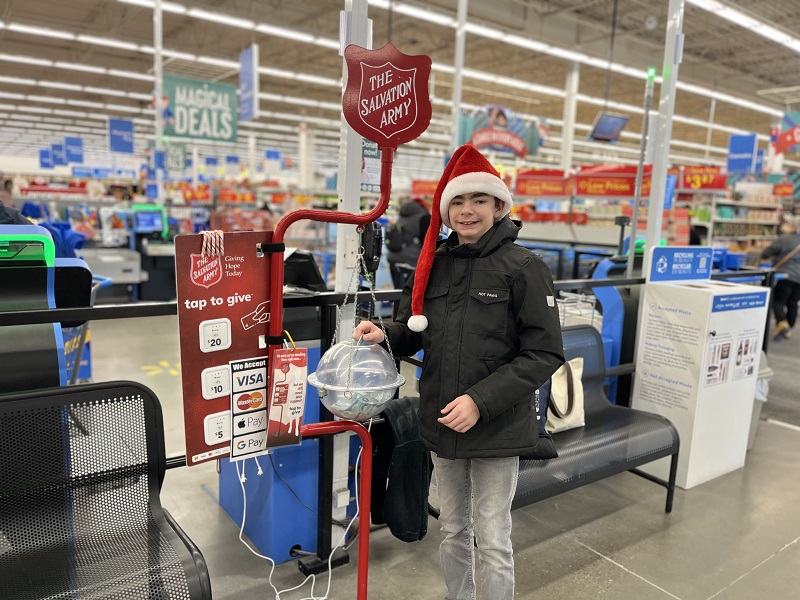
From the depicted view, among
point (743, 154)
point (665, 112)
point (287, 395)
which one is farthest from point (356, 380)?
point (743, 154)

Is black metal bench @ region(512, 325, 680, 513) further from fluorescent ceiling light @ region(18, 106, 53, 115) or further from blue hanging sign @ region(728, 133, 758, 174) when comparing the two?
fluorescent ceiling light @ region(18, 106, 53, 115)

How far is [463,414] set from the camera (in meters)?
1.57

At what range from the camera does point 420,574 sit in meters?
2.46

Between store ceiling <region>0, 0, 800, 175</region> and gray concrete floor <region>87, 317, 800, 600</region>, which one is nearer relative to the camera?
gray concrete floor <region>87, 317, 800, 600</region>

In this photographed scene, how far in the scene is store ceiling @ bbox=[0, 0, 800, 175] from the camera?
484 inches

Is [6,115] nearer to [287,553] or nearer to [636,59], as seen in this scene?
[636,59]

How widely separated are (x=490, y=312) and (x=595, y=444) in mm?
1427

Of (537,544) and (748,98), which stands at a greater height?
(748,98)

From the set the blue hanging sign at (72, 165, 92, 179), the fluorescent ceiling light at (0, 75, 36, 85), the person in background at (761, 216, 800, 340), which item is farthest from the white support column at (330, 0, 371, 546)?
the blue hanging sign at (72, 165, 92, 179)

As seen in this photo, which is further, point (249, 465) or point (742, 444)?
point (742, 444)

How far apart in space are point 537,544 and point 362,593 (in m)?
1.18

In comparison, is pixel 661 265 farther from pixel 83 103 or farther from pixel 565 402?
pixel 83 103

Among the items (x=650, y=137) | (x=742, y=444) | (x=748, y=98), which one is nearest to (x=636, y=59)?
(x=748, y=98)

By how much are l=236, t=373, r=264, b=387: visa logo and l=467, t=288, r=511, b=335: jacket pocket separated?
0.66m
